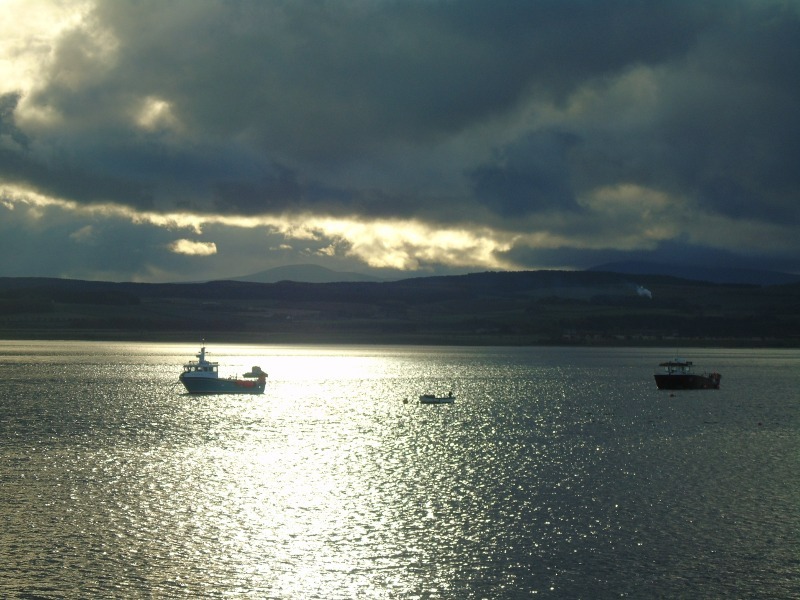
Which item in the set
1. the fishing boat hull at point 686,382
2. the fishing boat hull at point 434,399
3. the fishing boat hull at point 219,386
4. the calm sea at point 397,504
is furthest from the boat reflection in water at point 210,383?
the fishing boat hull at point 686,382

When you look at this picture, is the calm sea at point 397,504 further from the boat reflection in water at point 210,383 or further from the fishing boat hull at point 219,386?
the fishing boat hull at point 219,386

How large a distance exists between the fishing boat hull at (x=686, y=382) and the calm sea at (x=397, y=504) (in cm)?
3888

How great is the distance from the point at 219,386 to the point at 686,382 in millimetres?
70268

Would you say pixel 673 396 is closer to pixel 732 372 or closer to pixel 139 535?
pixel 732 372

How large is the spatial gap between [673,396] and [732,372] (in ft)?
225

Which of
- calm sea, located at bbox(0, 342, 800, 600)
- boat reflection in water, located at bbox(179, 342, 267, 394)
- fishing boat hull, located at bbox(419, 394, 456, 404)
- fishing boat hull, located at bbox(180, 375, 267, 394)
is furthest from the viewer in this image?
fishing boat hull, located at bbox(180, 375, 267, 394)

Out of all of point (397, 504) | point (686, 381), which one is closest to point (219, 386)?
point (686, 381)

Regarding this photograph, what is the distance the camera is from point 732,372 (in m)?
188

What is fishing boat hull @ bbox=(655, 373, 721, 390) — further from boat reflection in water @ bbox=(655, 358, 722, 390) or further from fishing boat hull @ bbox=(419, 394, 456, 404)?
fishing boat hull @ bbox=(419, 394, 456, 404)

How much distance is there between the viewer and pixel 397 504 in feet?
145

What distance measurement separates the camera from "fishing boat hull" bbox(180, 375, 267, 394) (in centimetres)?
11950

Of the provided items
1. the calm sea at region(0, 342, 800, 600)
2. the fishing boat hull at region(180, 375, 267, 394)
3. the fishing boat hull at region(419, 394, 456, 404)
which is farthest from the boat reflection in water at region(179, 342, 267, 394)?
the fishing boat hull at region(419, 394, 456, 404)

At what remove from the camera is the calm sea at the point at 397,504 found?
31.3 m

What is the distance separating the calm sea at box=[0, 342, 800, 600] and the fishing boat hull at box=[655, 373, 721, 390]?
38.9 m
